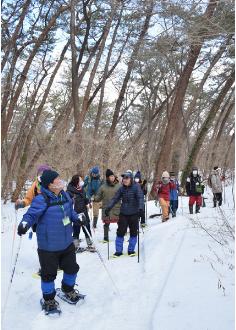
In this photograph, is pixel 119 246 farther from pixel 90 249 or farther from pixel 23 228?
pixel 23 228

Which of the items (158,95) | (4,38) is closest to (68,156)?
(4,38)

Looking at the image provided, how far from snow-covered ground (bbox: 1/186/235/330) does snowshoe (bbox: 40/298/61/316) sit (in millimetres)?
90

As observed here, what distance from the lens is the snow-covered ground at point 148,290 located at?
488 centimetres

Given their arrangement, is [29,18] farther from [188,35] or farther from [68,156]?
[188,35]

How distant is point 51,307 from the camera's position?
5.34m

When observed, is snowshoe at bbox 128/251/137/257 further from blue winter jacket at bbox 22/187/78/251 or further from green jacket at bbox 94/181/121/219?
blue winter jacket at bbox 22/187/78/251

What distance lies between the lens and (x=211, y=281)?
570 centimetres

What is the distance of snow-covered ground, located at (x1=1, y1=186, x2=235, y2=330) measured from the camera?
16.0 ft

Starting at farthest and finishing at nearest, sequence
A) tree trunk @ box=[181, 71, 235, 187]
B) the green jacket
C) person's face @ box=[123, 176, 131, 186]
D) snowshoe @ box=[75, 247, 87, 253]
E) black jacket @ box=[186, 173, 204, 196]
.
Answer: tree trunk @ box=[181, 71, 235, 187]
black jacket @ box=[186, 173, 204, 196]
the green jacket
snowshoe @ box=[75, 247, 87, 253]
person's face @ box=[123, 176, 131, 186]

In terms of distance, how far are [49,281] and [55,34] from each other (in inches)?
779

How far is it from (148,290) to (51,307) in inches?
58.4

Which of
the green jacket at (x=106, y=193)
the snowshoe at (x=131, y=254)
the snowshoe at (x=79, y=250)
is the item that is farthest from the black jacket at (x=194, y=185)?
the snowshoe at (x=79, y=250)

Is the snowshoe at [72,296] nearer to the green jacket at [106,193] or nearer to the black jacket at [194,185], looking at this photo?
the green jacket at [106,193]

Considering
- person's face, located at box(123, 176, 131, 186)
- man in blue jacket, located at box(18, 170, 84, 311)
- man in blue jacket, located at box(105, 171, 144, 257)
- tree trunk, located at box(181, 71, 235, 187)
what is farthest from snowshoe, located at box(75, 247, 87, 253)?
tree trunk, located at box(181, 71, 235, 187)
